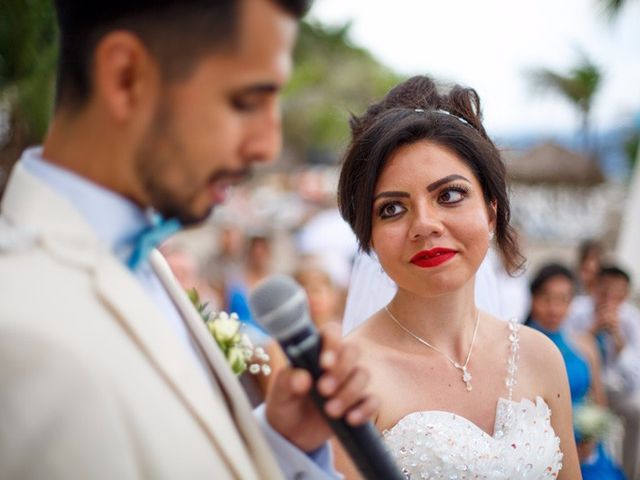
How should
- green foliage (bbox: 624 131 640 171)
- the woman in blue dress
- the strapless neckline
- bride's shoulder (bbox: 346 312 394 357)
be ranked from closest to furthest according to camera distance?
1. the strapless neckline
2. bride's shoulder (bbox: 346 312 394 357)
3. the woman in blue dress
4. green foliage (bbox: 624 131 640 171)

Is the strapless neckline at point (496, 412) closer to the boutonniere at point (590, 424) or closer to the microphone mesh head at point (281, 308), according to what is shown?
the microphone mesh head at point (281, 308)

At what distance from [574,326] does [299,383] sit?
648cm

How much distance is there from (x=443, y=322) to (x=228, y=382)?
140cm

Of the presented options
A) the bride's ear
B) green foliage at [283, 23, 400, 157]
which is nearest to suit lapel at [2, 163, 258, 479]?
the bride's ear

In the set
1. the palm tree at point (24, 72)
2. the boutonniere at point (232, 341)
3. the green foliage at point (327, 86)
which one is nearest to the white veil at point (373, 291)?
the boutonniere at point (232, 341)

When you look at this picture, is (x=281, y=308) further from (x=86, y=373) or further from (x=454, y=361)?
(x=454, y=361)

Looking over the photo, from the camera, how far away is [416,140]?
264cm

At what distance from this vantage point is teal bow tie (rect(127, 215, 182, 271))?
1401 millimetres

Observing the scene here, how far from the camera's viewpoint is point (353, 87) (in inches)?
1674

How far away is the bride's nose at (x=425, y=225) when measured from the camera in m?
2.45

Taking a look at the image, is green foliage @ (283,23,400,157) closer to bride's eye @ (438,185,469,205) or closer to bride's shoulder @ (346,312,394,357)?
bride's shoulder @ (346,312,394,357)

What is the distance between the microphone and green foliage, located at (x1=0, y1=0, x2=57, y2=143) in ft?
27.9

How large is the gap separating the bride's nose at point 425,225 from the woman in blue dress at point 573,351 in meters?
3.02

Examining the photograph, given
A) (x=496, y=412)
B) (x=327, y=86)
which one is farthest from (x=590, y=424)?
(x=327, y=86)
